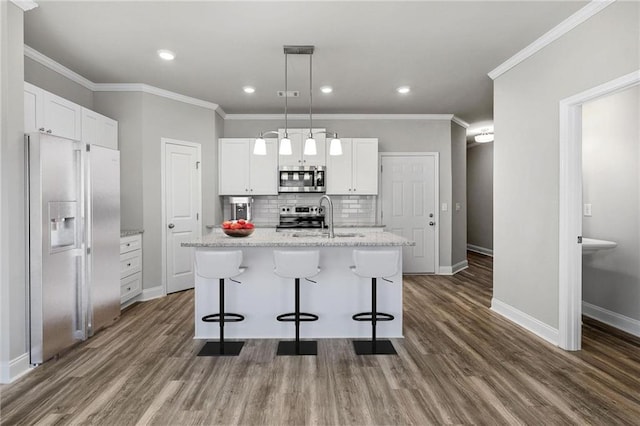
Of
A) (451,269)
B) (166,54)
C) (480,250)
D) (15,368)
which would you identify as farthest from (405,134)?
(15,368)

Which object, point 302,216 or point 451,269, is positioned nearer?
point 302,216

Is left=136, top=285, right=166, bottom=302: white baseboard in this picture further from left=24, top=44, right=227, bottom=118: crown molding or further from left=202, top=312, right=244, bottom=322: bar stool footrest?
left=24, top=44, right=227, bottom=118: crown molding

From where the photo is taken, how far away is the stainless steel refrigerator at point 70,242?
270cm

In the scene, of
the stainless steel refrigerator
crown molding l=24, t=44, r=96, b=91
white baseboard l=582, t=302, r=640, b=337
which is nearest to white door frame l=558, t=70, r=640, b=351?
white baseboard l=582, t=302, r=640, b=337

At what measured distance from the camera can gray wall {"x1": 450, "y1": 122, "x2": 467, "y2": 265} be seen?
21.2ft

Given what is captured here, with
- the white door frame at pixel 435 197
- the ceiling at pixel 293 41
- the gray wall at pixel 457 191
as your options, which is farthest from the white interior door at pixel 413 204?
the ceiling at pixel 293 41

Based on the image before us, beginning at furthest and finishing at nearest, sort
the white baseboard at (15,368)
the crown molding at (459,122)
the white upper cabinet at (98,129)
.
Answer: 1. the crown molding at (459,122)
2. the white upper cabinet at (98,129)
3. the white baseboard at (15,368)

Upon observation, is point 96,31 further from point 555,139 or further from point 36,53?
point 555,139

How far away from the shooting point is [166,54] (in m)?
3.62

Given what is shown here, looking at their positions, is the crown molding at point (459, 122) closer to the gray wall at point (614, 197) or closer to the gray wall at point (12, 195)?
the gray wall at point (614, 197)

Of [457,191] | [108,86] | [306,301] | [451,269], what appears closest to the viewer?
[306,301]

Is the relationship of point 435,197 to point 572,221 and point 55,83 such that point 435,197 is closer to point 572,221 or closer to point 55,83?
point 572,221

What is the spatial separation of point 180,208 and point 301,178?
6.11 ft

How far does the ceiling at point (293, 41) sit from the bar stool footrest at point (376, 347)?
2.75 meters
